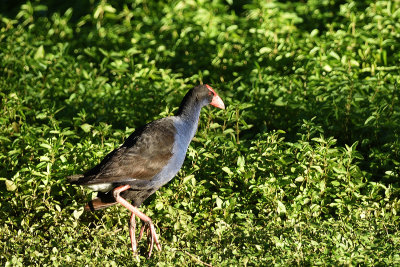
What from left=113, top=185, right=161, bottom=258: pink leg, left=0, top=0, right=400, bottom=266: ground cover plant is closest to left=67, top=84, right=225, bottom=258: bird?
left=113, top=185, right=161, bottom=258: pink leg

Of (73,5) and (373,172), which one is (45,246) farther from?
(73,5)

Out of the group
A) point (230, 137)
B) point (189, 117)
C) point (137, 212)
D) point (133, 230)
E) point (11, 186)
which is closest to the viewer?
point (137, 212)

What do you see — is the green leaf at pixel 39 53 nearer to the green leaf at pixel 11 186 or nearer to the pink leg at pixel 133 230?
the green leaf at pixel 11 186

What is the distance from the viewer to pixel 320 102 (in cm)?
606

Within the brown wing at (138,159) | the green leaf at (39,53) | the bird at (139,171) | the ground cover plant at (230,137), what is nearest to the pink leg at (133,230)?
the bird at (139,171)

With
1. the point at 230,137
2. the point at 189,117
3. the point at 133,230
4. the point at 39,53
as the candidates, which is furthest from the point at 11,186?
the point at 39,53

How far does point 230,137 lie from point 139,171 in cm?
139

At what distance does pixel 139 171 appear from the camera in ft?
15.7

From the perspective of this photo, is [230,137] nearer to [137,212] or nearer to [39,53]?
[137,212]

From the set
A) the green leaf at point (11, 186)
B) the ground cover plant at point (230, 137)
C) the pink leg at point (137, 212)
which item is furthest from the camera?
the green leaf at point (11, 186)

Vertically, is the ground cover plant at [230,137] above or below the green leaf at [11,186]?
below

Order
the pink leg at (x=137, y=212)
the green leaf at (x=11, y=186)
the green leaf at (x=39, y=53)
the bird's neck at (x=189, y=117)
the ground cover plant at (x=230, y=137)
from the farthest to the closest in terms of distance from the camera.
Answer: the green leaf at (x=39, y=53) → the bird's neck at (x=189, y=117) → the green leaf at (x=11, y=186) → the pink leg at (x=137, y=212) → the ground cover plant at (x=230, y=137)

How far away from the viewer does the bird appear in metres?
4.73

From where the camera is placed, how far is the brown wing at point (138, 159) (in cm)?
471
